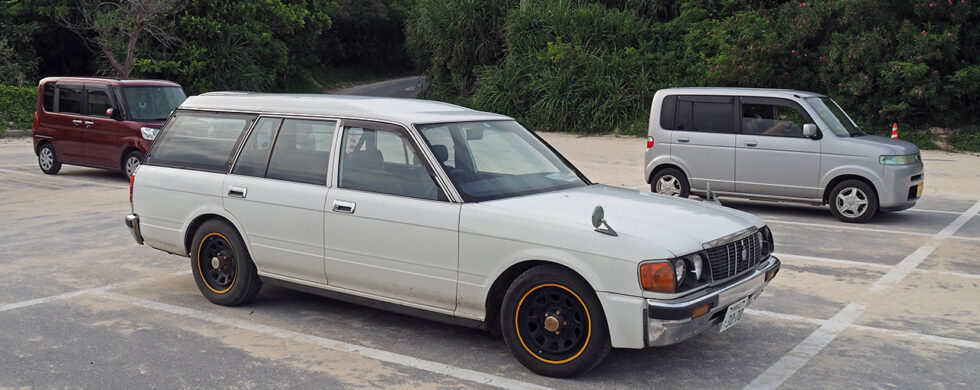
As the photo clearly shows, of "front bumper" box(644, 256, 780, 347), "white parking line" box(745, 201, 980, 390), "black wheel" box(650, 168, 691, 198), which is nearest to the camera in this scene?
"front bumper" box(644, 256, 780, 347)

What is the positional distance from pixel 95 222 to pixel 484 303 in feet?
22.6

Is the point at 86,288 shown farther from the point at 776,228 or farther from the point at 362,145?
the point at 776,228

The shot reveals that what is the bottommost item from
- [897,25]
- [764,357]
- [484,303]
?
[764,357]

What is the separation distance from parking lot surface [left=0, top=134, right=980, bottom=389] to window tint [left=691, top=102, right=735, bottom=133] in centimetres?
309

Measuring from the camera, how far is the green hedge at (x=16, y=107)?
23.4m

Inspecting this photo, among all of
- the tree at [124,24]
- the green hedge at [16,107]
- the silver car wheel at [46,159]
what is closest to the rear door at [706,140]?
the silver car wheel at [46,159]

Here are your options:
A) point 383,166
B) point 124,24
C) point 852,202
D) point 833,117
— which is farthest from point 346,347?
point 124,24

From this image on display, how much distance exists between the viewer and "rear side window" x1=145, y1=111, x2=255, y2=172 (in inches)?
255

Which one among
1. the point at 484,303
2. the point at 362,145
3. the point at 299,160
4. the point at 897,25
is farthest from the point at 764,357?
the point at 897,25

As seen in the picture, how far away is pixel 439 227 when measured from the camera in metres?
5.29

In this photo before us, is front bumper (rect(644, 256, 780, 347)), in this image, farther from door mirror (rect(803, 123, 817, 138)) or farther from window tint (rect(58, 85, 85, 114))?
window tint (rect(58, 85, 85, 114))

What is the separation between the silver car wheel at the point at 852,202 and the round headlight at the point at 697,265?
7229mm

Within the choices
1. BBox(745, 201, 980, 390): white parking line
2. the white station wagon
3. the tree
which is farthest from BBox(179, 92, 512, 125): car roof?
the tree

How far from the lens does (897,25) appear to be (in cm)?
2189
